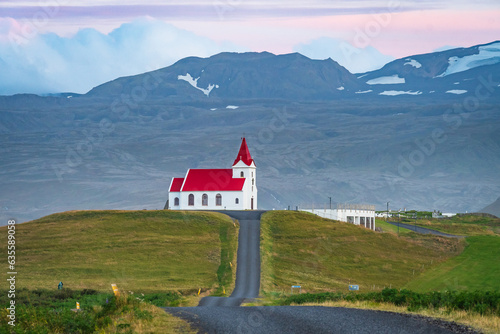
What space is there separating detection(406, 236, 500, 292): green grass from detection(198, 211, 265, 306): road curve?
13569 millimetres

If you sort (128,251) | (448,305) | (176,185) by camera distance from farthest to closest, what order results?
(176,185) → (128,251) → (448,305)

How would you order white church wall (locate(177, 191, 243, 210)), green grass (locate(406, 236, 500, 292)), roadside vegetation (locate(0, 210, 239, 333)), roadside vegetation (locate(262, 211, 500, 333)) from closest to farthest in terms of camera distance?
1. roadside vegetation (locate(0, 210, 239, 333))
2. roadside vegetation (locate(262, 211, 500, 333))
3. green grass (locate(406, 236, 500, 292))
4. white church wall (locate(177, 191, 243, 210))

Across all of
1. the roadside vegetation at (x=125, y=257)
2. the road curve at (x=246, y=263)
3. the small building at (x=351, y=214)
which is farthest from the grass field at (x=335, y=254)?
the small building at (x=351, y=214)

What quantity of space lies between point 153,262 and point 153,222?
1724 cm

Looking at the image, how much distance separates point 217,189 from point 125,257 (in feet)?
96.1

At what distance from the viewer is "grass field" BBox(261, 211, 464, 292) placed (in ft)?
235

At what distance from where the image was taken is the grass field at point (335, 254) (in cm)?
7162

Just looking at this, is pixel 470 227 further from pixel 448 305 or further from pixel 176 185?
pixel 448 305

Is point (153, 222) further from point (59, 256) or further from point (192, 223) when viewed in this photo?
point (59, 256)

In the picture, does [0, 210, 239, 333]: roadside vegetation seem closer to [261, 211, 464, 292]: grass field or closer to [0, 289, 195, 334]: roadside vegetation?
[261, 211, 464, 292]: grass field

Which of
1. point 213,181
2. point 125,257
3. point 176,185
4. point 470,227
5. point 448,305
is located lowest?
point 125,257

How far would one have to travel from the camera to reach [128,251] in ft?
263

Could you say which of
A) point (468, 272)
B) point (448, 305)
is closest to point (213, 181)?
point (468, 272)

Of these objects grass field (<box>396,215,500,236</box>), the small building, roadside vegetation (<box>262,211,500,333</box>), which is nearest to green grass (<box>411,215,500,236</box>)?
grass field (<box>396,215,500,236</box>)
